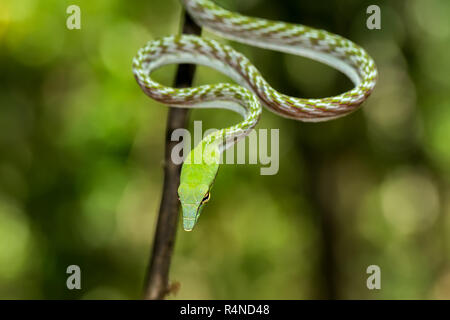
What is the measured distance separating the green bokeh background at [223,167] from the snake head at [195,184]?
3.10 m

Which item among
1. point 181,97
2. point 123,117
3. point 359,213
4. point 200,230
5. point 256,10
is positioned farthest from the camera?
point 200,230

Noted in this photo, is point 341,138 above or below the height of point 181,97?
below

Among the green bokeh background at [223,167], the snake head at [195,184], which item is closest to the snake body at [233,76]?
the snake head at [195,184]

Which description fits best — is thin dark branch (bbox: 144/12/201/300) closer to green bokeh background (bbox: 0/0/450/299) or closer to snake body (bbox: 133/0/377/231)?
snake body (bbox: 133/0/377/231)

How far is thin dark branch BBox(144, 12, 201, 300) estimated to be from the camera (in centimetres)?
185

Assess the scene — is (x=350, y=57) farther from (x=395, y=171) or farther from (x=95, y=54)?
(x=395, y=171)

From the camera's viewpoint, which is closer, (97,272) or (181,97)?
(181,97)

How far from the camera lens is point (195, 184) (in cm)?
150

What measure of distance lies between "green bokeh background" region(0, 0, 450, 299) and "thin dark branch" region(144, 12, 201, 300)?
2.67 metres

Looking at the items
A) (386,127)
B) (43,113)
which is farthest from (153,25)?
(386,127)

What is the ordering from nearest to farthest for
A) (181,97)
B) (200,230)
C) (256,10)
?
(181,97), (256,10), (200,230)

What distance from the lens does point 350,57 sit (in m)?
2.01

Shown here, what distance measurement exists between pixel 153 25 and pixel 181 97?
11.4 feet

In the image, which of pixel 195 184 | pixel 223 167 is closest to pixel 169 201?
pixel 195 184
